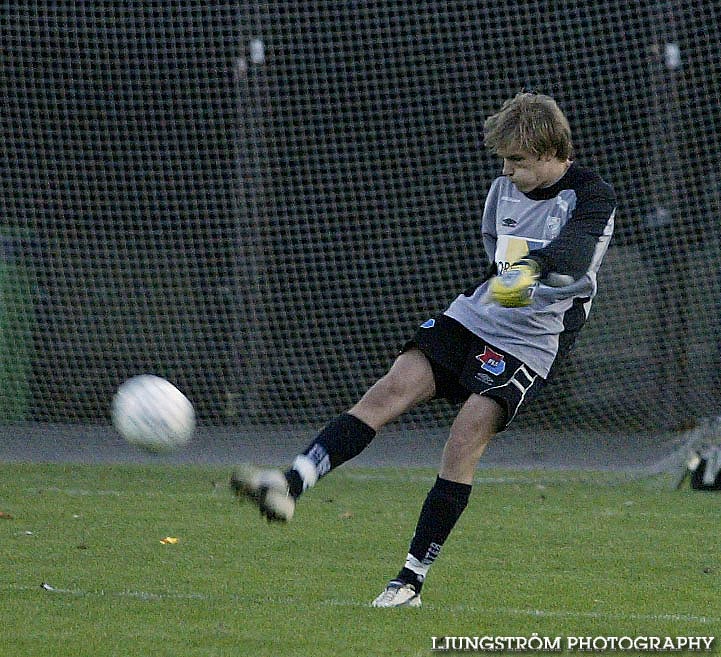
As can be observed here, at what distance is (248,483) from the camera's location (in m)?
3.91

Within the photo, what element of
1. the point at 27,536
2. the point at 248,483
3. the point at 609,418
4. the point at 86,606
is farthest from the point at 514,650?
the point at 609,418

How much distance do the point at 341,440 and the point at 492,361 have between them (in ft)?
1.90

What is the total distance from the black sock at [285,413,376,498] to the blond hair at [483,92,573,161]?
3.41ft

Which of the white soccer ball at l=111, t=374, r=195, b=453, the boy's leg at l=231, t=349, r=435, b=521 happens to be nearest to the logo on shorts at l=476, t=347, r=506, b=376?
the boy's leg at l=231, t=349, r=435, b=521

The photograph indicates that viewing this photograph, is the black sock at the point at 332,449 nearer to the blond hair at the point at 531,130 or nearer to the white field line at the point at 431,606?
the white field line at the point at 431,606

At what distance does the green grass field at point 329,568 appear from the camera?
159 inches

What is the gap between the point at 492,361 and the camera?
4.38 meters

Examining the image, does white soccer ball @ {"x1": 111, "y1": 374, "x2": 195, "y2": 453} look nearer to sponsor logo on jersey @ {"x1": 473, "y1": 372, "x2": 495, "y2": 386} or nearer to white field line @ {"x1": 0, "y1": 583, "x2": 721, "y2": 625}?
white field line @ {"x1": 0, "y1": 583, "x2": 721, "y2": 625}

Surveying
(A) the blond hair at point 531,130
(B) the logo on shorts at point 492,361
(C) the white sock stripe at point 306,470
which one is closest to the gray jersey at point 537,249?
(B) the logo on shorts at point 492,361

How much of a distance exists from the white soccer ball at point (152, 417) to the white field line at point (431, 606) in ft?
1.76

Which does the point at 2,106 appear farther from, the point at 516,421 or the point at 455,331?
the point at 455,331

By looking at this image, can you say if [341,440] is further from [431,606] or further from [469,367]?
[431,606]

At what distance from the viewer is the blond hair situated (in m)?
4.29

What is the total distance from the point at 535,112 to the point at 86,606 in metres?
2.23
